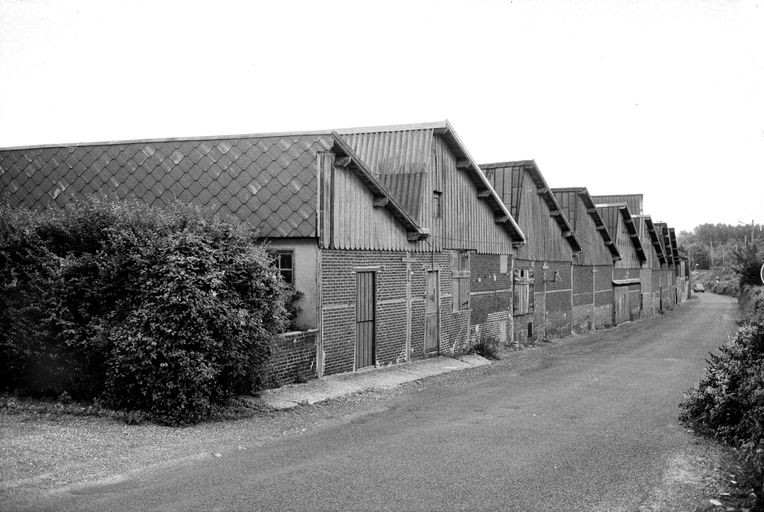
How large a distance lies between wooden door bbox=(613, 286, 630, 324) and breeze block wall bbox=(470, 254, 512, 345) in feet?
67.7

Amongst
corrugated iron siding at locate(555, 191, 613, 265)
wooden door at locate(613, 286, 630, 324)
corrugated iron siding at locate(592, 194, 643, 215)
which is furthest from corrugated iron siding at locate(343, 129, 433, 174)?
corrugated iron siding at locate(592, 194, 643, 215)

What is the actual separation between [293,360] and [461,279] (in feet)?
32.7

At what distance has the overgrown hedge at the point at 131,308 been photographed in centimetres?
1051

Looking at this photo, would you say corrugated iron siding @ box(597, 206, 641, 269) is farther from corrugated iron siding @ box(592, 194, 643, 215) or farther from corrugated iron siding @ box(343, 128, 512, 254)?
corrugated iron siding @ box(343, 128, 512, 254)

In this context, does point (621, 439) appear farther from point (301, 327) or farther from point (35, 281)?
point (35, 281)

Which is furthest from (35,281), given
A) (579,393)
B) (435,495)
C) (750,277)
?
(750,277)

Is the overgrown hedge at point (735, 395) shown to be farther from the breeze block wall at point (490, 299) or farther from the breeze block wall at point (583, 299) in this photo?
the breeze block wall at point (583, 299)

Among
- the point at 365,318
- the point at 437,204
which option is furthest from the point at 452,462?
the point at 437,204

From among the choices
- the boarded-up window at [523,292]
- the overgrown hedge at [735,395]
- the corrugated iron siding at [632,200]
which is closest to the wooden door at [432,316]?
the boarded-up window at [523,292]

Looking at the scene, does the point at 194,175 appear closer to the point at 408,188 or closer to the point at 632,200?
the point at 408,188

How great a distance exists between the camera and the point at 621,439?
10219 mm

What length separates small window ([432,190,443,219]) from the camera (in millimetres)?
21219

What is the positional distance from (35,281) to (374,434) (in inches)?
229

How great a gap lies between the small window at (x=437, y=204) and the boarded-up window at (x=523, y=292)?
7961 mm
